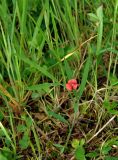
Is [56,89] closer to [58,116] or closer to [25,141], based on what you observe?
[58,116]

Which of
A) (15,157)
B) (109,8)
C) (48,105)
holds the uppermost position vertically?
(109,8)

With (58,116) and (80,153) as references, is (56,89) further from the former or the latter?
(80,153)

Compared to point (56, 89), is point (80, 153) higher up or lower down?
lower down

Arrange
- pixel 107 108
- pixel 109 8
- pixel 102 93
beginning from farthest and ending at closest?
pixel 109 8
pixel 102 93
pixel 107 108

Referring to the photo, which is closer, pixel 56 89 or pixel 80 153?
pixel 80 153

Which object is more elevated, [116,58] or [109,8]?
[109,8]

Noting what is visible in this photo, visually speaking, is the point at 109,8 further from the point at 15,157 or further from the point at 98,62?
the point at 15,157

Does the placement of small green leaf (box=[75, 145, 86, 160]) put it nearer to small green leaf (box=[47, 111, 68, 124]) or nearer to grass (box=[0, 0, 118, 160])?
grass (box=[0, 0, 118, 160])

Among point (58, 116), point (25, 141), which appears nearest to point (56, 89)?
point (58, 116)

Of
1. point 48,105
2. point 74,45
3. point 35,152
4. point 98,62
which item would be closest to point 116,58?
point 98,62

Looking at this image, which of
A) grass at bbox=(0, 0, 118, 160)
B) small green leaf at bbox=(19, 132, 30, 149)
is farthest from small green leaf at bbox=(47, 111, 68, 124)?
small green leaf at bbox=(19, 132, 30, 149)
